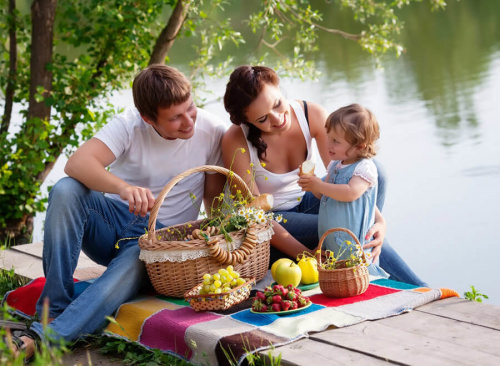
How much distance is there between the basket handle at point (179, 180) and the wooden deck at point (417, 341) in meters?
0.53

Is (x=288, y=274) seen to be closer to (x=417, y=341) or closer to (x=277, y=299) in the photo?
(x=277, y=299)

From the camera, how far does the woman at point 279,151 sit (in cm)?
307

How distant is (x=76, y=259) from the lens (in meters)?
2.88

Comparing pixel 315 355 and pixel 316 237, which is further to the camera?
pixel 316 237

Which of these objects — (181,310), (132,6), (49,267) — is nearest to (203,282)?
(181,310)

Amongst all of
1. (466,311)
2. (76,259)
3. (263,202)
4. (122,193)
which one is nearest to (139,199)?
(122,193)

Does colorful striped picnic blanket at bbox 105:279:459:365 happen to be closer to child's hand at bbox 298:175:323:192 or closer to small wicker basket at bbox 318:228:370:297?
small wicker basket at bbox 318:228:370:297

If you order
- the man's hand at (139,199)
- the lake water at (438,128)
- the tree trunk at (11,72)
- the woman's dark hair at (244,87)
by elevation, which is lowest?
the lake water at (438,128)

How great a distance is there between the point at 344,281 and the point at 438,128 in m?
5.57

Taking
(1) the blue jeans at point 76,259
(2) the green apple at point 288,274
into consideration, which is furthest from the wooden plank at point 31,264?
(2) the green apple at point 288,274

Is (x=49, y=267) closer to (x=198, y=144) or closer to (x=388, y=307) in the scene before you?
(x=198, y=144)

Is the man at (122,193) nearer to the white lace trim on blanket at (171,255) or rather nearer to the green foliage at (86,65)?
the white lace trim on blanket at (171,255)

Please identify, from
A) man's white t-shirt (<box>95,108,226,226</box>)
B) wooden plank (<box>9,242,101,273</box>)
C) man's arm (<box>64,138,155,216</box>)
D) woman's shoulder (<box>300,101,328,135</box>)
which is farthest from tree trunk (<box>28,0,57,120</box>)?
woman's shoulder (<box>300,101,328,135</box>)

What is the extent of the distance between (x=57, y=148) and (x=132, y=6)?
1108 millimetres
